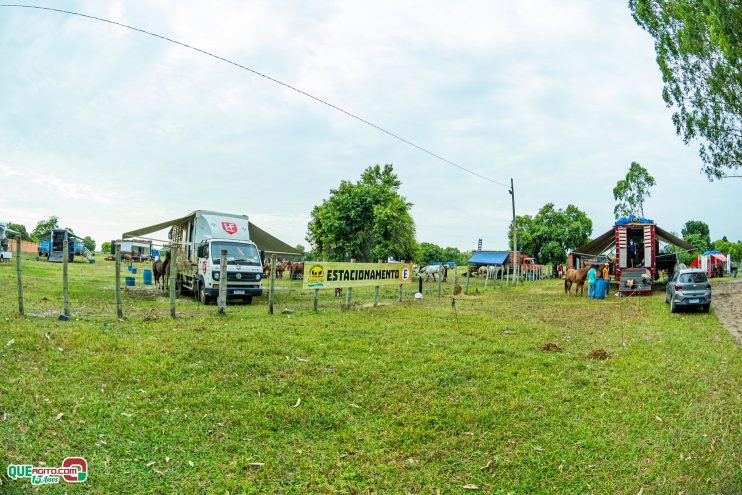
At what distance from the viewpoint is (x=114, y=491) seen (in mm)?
4289

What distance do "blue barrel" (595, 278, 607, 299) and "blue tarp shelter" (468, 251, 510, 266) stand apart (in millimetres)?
26196

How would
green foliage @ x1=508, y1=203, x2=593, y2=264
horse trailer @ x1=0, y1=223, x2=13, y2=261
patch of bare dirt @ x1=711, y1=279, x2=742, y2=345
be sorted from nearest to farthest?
patch of bare dirt @ x1=711, y1=279, x2=742, y2=345, horse trailer @ x1=0, y1=223, x2=13, y2=261, green foliage @ x1=508, y1=203, x2=593, y2=264

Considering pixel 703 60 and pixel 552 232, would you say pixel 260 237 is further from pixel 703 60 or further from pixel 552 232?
pixel 552 232

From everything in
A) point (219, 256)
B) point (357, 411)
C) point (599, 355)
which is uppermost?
point (219, 256)

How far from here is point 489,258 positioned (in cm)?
4934

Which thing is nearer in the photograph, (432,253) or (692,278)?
(692,278)

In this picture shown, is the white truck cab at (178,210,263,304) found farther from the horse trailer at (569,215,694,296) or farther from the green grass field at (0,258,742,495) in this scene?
the horse trailer at (569,215,694,296)

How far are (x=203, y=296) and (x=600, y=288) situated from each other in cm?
1728

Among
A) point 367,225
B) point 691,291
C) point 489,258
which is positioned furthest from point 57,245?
point 691,291

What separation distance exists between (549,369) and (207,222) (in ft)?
44.1

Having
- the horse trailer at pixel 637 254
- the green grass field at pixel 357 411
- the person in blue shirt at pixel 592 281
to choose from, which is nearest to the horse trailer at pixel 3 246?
the green grass field at pixel 357 411

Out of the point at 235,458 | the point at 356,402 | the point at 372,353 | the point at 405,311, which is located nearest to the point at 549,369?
the point at 372,353

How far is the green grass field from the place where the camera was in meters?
4.80

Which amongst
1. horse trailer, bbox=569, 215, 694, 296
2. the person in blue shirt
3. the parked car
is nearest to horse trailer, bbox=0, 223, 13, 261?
the person in blue shirt
